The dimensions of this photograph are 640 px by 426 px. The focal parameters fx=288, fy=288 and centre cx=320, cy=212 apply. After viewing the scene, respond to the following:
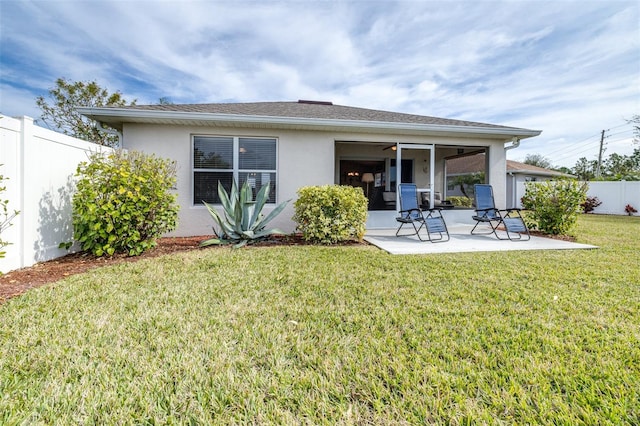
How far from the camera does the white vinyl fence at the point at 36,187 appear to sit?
3463 millimetres

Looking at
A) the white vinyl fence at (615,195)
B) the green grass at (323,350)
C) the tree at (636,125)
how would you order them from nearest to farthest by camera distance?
the green grass at (323,350) → the white vinyl fence at (615,195) → the tree at (636,125)

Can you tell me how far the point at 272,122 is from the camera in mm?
6469

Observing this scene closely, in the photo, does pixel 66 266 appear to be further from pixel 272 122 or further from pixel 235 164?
pixel 272 122

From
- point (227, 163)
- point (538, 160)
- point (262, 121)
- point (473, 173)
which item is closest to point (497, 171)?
point (473, 173)

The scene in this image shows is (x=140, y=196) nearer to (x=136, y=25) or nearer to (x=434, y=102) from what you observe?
(x=136, y=25)

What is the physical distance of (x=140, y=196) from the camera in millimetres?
4445

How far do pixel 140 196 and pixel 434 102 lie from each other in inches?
541

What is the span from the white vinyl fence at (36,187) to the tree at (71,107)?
12165 millimetres

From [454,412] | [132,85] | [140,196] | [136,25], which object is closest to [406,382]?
[454,412]

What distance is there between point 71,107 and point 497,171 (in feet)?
63.1

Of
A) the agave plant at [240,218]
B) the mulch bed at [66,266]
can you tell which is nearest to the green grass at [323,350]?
the mulch bed at [66,266]

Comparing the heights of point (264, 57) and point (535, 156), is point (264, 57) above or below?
below

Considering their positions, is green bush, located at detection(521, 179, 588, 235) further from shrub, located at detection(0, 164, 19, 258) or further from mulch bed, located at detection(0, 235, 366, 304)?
shrub, located at detection(0, 164, 19, 258)

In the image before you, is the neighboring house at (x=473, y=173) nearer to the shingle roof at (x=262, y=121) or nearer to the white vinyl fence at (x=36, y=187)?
the shingle roof at (x=262, y=121)
